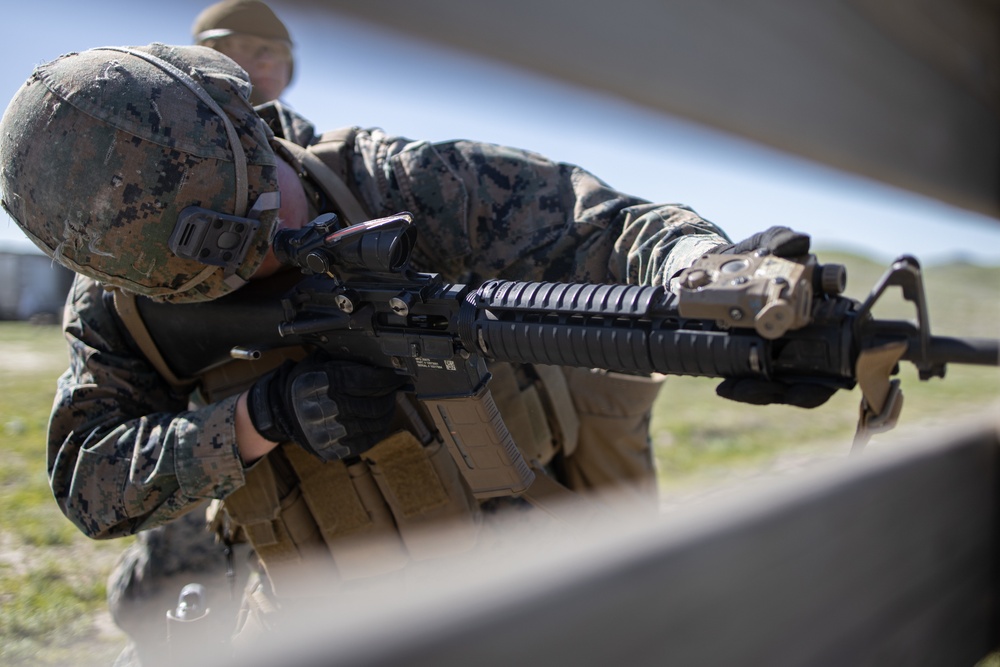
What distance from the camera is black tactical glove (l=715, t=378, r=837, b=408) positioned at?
1.34 meters

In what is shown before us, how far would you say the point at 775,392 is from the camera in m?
1.39

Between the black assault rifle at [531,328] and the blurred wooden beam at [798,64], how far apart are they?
25cm

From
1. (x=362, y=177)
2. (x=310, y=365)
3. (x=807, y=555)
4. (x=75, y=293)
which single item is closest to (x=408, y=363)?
(x=310, y=365)

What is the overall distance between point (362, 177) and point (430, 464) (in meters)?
0.93

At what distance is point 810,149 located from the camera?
1100 millimetres

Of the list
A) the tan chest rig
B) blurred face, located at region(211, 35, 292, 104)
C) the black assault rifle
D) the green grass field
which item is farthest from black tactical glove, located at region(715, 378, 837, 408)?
blurred face, located at region(211, 35, 292, 104)

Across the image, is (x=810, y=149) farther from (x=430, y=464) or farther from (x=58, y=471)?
(x=58, y=471)

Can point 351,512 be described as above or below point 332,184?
below

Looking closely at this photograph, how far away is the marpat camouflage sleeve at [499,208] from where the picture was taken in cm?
226

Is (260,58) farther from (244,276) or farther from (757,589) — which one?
(757,589)

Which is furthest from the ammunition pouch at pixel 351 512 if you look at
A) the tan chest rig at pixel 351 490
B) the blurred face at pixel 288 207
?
the blurred face at pixel 288 207

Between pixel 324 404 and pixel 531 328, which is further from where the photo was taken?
pixel 324 404

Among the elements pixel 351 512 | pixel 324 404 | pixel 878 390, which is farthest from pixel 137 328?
pixel 878 390

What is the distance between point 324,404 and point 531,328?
2.28ft
